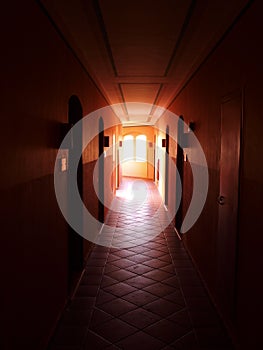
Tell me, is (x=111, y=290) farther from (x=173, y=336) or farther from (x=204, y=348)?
(x=204, y=348)

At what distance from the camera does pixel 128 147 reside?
15.5 metres

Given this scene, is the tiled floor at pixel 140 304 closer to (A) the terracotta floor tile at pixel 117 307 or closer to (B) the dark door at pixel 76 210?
(A) the terracotta floor tile at pixel 117 307

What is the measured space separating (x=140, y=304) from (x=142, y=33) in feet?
8.86

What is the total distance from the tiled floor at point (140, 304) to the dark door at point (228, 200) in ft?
1.19

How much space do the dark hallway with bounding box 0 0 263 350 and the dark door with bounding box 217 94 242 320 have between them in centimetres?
2

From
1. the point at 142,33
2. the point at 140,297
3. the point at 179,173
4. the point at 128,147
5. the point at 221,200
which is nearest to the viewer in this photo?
the point at 221,200

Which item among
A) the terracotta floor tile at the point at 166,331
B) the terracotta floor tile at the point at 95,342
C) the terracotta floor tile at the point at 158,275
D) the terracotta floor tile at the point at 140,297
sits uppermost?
the terracotta floor tile at the point at 158,275

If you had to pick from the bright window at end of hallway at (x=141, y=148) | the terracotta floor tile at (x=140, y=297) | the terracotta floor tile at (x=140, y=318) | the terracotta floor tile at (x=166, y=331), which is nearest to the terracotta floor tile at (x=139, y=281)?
the terracotta floor tile at (x=140, y=297)

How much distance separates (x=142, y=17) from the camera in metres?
2.73

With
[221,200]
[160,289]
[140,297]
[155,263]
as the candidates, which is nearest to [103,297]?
[140,297]

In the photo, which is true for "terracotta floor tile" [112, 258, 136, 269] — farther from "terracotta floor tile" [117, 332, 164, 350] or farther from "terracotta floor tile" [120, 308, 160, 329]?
"terracotta floor tile" [117, 332, 164, 350]

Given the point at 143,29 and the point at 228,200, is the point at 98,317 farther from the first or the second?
the point at 143,29

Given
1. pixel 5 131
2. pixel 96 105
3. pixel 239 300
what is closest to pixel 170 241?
pixel 96 105

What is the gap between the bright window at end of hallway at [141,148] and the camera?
50.0ft
